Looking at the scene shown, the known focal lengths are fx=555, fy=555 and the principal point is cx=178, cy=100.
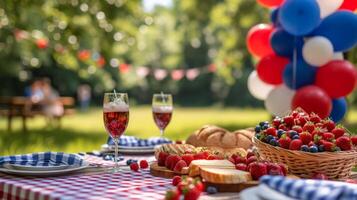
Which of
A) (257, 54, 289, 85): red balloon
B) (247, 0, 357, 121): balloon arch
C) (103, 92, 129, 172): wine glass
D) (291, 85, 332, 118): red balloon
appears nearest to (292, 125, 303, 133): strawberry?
(103, 92, 129, 172): wine glass

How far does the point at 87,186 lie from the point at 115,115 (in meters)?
0.42

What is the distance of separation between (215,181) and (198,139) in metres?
0.90

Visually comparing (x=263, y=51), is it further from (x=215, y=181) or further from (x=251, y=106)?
(x=251, y=106)

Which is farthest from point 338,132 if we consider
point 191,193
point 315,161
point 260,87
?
point 260,87

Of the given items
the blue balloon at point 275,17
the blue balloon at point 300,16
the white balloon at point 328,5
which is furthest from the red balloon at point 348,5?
the blue balloon at point 275,17

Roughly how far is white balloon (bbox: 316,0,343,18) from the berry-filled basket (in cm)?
386

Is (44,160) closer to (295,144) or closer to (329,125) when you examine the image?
(295,144)

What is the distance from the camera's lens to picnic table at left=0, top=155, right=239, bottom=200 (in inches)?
68.5

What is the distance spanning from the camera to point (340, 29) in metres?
5.69

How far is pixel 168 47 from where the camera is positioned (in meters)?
39.0

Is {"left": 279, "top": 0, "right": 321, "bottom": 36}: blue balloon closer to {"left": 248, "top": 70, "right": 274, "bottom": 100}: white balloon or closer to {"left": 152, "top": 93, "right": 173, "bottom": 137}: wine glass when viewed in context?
{"left": 248, "top": 70, "right": 274, "bottom": 100}: white balloon

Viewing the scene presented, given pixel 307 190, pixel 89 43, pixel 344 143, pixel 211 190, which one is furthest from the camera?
pixel 89 43

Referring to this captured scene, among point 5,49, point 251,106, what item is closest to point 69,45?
point 5,49

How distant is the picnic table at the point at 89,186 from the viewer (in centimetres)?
174
